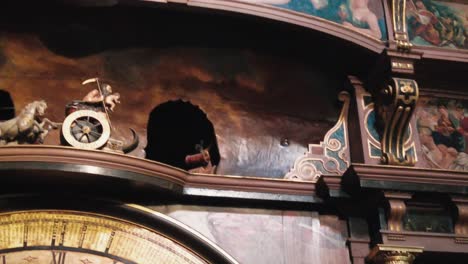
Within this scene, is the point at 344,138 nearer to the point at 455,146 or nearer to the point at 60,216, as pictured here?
the point at 455,146

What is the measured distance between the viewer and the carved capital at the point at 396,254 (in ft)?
9.29

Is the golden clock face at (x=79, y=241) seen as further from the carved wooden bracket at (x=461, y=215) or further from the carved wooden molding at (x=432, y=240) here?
the carved wooden bracket at (x=461, y=215)

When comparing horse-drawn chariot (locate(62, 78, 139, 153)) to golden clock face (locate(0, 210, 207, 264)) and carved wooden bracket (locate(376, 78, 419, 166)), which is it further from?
carved wooden bracket (locate(376, 78, 419, 166))

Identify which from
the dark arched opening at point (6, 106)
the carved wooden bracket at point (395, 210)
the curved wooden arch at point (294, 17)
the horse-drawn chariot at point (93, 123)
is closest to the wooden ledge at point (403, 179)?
the carved wooden bracket at point (395, 210)

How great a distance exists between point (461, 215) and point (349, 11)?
3.61 ft

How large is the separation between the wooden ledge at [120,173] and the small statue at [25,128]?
6.5 inches

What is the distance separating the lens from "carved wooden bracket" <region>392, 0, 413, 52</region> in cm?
319

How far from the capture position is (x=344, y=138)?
328 cm

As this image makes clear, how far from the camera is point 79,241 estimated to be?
2717 mm

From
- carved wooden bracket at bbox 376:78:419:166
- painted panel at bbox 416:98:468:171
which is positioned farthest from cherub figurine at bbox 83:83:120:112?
painted panel at bbox 416:98:468:171

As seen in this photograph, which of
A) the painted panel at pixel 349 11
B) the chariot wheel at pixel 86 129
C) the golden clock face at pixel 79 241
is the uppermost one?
the painted panel at pixel 349 11

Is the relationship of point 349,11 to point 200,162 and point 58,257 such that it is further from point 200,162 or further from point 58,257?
point 58,257

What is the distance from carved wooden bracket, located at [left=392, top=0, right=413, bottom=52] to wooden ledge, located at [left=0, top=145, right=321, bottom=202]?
898 mm

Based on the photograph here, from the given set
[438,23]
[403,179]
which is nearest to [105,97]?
[403,179]
